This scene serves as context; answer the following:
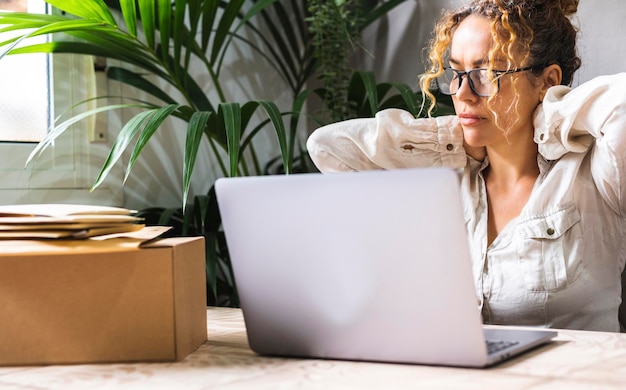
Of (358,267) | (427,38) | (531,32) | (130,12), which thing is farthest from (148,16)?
(358,267)

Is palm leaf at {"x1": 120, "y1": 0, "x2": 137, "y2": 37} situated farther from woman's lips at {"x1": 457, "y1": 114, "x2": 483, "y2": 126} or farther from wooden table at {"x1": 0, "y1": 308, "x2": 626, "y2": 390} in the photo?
wooden table at {"x1": 0, "y1": 308, "x2": 626, "y2": 390}

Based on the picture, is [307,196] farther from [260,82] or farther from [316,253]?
[260,82]

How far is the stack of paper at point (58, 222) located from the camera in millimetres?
849

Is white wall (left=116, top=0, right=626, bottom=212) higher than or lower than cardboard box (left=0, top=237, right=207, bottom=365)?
higher

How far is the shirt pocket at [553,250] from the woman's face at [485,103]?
8.0 inches

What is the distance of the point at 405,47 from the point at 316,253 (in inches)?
66.9

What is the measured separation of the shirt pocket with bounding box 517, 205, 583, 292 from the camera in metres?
1.41

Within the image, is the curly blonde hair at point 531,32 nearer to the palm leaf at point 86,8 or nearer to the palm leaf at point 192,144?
the palm leaf at point 192,144

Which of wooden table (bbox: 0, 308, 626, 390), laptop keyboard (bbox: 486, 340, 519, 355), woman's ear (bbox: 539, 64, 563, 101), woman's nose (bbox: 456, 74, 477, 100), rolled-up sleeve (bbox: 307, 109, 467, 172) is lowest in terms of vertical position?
wooden table (bbox: 0, 308, 626, 390)

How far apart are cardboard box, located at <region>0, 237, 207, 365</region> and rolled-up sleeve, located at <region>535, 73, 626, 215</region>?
849 mm

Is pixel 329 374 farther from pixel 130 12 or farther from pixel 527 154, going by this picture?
pixel 130 12

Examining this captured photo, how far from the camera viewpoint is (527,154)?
1.56 meters

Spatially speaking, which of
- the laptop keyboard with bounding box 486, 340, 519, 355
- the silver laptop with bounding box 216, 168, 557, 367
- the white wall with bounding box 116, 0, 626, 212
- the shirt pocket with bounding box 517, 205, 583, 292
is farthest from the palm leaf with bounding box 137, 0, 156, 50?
the laptop keyboard with bounding box 486, 340, 519, 355

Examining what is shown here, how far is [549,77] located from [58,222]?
1078 mm
